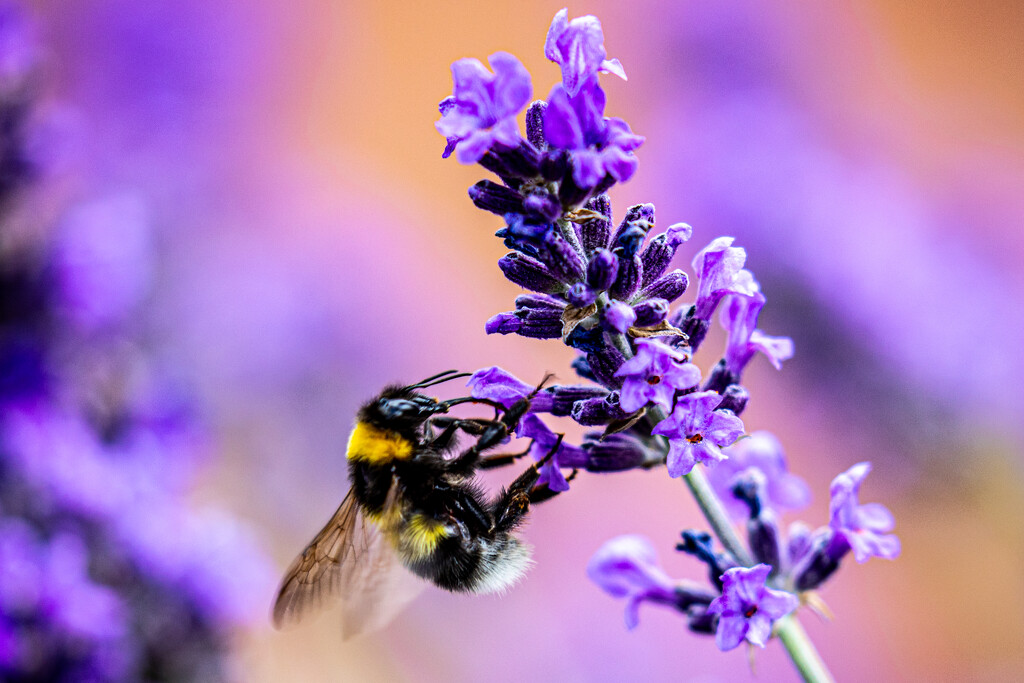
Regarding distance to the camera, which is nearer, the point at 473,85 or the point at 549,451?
the point at 473,85

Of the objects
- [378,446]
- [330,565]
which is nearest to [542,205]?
[378,446]

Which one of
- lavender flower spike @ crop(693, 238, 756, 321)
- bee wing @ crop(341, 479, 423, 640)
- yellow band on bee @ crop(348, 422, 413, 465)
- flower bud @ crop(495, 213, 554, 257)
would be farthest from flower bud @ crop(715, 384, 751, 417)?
bee wing @ crop(341, 479, 423, 640)

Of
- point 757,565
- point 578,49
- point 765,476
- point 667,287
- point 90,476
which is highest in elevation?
point 90,476

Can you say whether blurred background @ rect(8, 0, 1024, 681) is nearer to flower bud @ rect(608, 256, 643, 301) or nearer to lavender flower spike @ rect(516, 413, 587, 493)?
lavender flower spike @ rect(516, 413, 587, 493)

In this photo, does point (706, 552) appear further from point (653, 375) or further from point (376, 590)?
point (376, 590)

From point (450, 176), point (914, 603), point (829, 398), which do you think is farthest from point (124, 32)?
point (914, 603)

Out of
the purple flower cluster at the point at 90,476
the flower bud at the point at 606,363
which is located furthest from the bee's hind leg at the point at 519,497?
the purple flower cluster at the point at 90,476
